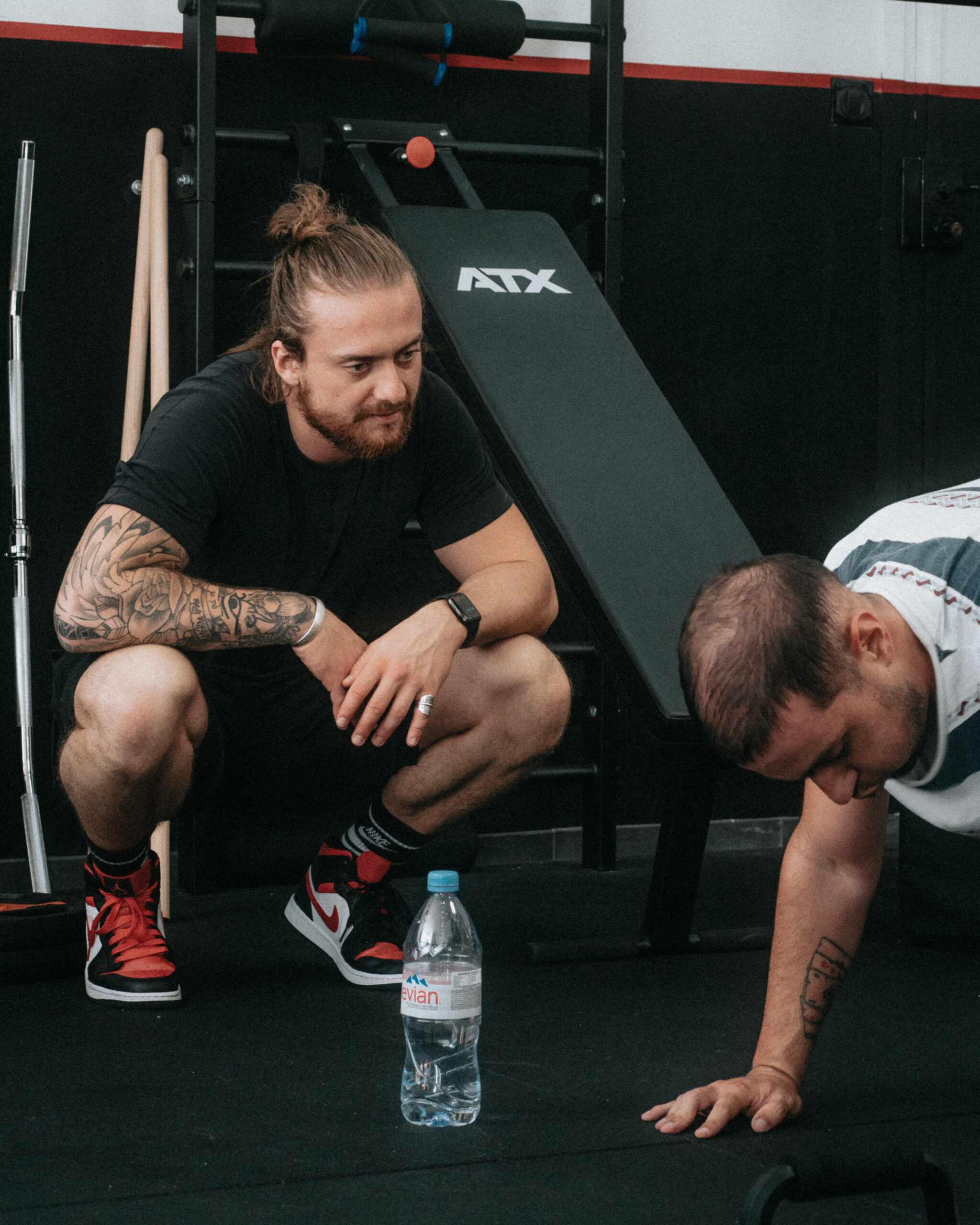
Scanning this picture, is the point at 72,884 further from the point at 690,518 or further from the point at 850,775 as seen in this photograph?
the point at 850,775

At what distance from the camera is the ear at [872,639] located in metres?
1.14

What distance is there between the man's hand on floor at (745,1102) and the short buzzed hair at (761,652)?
0.39 meters

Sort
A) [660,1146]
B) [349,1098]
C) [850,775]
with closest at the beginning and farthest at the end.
Result: [850,775] < [660,1146] < [349,1098]

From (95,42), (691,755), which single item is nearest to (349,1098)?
(691,755)

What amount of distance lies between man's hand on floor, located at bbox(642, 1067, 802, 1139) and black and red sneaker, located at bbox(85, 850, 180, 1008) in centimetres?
81

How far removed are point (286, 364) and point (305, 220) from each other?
0.82ft

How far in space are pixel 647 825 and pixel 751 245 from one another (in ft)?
4.27

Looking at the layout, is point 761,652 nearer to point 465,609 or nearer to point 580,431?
point 465,609

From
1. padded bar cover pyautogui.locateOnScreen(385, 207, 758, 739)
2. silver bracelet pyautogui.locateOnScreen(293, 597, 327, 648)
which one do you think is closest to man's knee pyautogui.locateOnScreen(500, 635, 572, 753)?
padded bar cover pyautogui.locateOnScreen(385, 207, 758, 739)

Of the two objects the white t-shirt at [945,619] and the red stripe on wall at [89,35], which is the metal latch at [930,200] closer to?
the red stripe on wall at [89,35]

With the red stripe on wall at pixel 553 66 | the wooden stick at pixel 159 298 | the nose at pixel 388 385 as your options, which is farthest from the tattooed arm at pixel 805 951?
the red stripe on wall at pixel 553 66

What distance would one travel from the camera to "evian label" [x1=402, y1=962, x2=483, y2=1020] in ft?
4.63

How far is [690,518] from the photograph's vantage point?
2.15 metres

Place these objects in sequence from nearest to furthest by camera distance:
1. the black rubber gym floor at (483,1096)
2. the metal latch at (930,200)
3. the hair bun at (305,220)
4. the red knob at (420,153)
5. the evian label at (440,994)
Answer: the black rubber gym floor at (483,1096)
the evian label at (440,994)
the hair bun at (305,220)
the red knob at (420,153)
the metal latch at (930,200)
